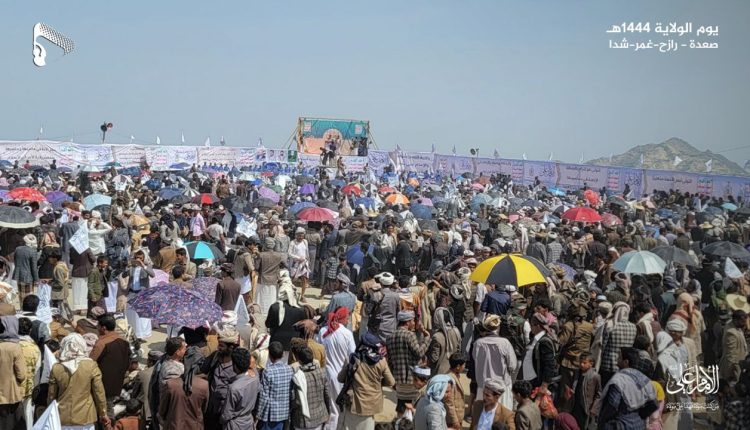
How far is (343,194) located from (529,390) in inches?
703

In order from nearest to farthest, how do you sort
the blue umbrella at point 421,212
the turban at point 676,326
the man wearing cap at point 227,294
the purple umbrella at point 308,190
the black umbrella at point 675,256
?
1. the turban at point 676,326
2. the man wearing cap at point 227,294
3. the black umbrella at point 675,256
4. the blue umbrella at point 421,212
5. the purple umbrella at point 308,190

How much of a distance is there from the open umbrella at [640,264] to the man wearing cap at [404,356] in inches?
171

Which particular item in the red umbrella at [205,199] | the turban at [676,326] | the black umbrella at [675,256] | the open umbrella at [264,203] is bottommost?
the turban at [676,326]

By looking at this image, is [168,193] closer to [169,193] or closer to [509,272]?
[169,193]

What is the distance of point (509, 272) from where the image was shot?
7887mm

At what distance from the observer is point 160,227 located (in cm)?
1218

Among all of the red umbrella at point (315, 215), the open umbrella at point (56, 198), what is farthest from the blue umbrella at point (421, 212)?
the open umbrella at point (56, 198)

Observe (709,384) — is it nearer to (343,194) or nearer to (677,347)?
(677,347)

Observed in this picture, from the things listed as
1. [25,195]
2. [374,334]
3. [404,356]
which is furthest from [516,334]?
[25,195]

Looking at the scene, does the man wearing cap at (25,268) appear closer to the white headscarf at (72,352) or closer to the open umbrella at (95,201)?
the white headscarf at (72,352)

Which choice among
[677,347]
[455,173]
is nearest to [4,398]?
[677,347]

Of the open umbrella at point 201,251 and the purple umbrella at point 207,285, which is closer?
the purple umbrella at point 207,285

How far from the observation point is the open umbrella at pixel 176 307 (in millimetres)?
6336

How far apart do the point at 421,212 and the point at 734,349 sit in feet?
37.1
